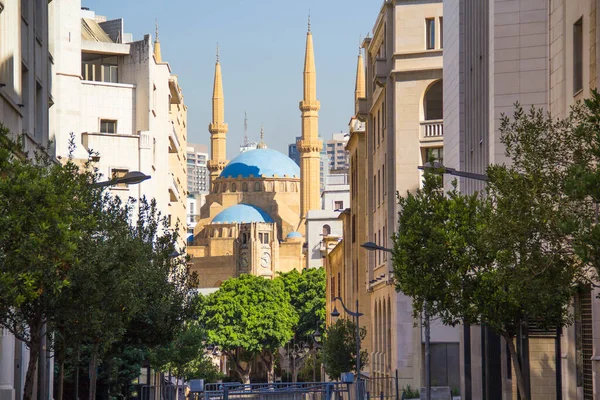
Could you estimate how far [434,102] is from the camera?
171ft

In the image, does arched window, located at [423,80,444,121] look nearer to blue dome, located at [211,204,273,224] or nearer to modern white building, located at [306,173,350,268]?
modern white building, located at [306,173,350,268]

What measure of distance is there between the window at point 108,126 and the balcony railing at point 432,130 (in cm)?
1700

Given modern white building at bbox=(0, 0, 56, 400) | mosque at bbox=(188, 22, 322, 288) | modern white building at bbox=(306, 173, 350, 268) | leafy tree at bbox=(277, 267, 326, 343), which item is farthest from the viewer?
mosque at bbox=(188, 22, 322, 288)

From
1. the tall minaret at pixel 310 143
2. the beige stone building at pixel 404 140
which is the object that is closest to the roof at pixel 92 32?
the beige stone building at pixel 404 140

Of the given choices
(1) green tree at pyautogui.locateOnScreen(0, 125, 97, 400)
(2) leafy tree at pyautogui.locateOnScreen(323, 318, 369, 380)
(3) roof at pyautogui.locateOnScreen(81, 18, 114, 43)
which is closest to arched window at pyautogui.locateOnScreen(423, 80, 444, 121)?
(2) leafy tree at pyautogui.locateOnScreen(323, 318, 369, 380)

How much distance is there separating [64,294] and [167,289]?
13188 millimetres

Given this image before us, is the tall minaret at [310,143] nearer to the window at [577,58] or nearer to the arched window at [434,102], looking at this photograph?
the arched window at [434,102]

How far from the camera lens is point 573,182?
46.4ft

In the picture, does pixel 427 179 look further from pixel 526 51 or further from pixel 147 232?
pixel 147 232

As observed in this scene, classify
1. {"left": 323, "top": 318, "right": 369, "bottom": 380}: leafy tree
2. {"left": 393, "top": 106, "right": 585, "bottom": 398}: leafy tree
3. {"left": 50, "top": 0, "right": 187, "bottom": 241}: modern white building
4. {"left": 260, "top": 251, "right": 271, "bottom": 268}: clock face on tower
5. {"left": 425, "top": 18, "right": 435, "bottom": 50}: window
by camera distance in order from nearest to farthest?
{"left": 393, "top": 106, "right": 585, "bottom": 398}: leafy tree
{"left": 425, "top": 18, "right": 435, "bottom": 50}: window
{"left": 50, "top": 0, "right": 187, "bottom": 241}: modern white building
{"left": 323, "top": 318, "right": 369, "bottom": 380}: leafy tree
{"left": 260, "top": 251, "right": 271, "bottom": 268}: clock face on tower

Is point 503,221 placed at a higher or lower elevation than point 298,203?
lower

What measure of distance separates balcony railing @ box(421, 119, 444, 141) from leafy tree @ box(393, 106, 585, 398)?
906 inches

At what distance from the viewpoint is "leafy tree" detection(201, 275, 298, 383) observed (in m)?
112

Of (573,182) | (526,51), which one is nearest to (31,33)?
(526,51)
